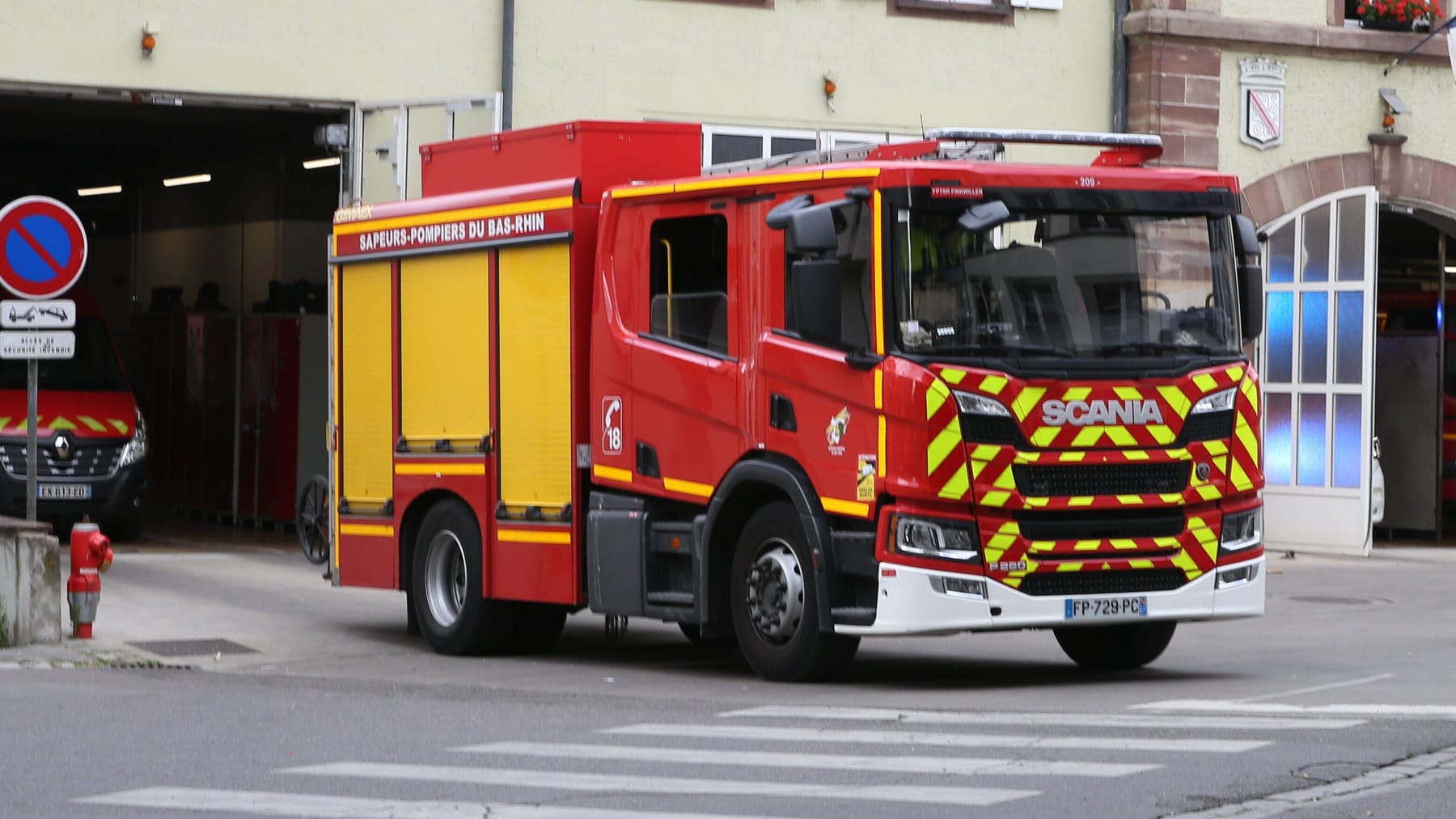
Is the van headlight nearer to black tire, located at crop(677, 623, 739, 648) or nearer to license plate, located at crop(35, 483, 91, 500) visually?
license plate, located at crop(35, 483, 91, 500)

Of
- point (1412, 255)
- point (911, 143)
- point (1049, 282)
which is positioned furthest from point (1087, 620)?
point (1412, 255)

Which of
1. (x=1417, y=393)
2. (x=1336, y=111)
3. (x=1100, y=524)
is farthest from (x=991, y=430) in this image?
(x=1417, y=393)

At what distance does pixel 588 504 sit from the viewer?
43.7 feet

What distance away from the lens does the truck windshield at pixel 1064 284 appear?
37.3 feet

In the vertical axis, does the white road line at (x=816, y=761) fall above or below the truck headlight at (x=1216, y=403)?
below

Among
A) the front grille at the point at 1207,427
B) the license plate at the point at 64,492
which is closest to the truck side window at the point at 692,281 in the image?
the front grille at the point at 1207,427

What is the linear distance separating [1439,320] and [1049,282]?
53.0 feet

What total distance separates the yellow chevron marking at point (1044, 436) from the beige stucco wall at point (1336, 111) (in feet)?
40.0

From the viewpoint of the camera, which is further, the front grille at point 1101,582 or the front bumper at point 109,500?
the front bumper at point 109,500

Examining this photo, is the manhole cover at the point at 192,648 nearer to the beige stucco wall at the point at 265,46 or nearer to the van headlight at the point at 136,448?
the beige stucco wall at the point at 265,46

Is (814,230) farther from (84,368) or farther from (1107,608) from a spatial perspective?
(84,368)

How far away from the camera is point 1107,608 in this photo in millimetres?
11664

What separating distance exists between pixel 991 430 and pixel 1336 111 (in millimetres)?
13483

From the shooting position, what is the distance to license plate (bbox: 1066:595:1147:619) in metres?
11.6
